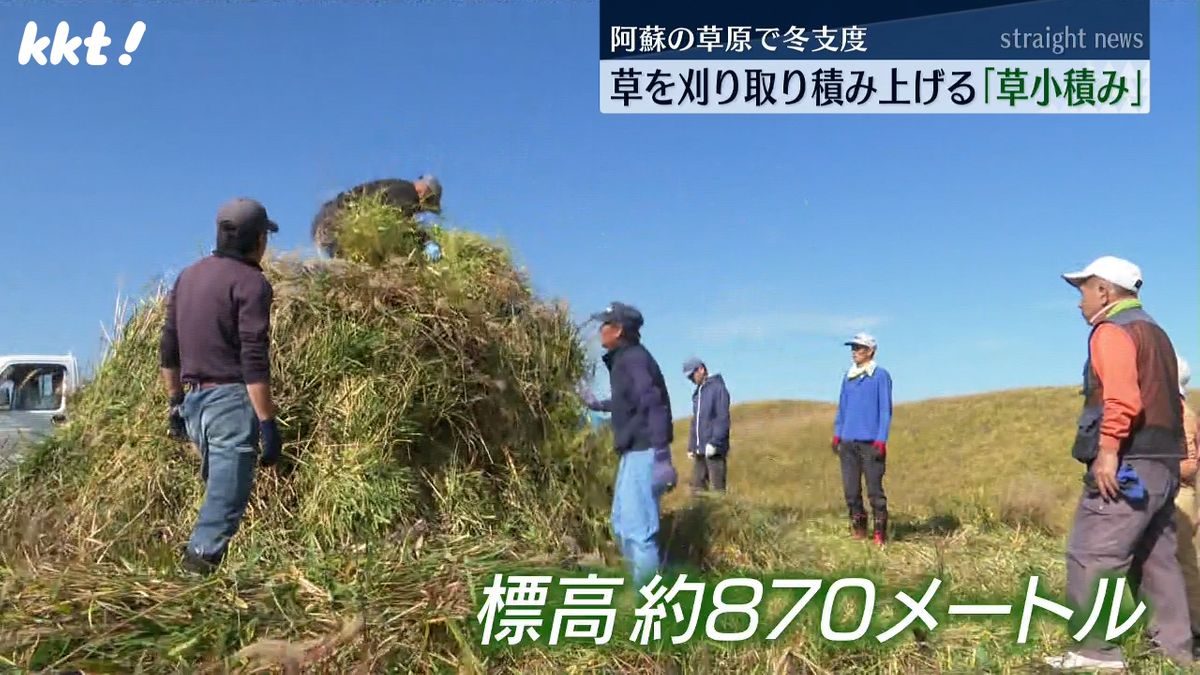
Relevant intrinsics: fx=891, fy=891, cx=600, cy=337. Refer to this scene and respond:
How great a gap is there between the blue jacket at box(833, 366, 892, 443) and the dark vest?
12.2 feet

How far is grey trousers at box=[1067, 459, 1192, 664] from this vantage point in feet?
12.1

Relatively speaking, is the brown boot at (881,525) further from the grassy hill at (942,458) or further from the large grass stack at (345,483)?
the large grass stack at (345,483)

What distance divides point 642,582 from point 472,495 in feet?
3.42

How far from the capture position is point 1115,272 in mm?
3895

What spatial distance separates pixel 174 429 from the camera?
406 cm

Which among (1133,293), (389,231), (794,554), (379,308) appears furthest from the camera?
(794,554)

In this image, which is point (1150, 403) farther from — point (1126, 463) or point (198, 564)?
point (198, 564)

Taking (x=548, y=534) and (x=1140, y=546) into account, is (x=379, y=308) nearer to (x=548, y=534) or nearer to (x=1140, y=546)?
(x=548, y=534)

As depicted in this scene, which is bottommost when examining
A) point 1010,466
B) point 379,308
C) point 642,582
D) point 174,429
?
point 1010,466

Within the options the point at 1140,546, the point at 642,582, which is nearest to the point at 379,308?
the point at 642,582

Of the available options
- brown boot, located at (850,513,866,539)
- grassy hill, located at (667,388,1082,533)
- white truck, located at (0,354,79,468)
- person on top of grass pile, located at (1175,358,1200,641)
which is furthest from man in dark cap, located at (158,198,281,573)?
white truck, located at (0,354,79,468)

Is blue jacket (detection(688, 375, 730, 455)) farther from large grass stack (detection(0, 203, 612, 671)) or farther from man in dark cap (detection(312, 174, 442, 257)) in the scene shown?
man in dark cap (detection(312, 174, 442, 257))

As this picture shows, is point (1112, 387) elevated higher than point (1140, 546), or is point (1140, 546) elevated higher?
point (1112, 387)

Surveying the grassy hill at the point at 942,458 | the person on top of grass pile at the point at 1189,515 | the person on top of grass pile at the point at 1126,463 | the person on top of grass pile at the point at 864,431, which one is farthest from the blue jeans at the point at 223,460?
the person on top of grass pile at the point at 864,431
